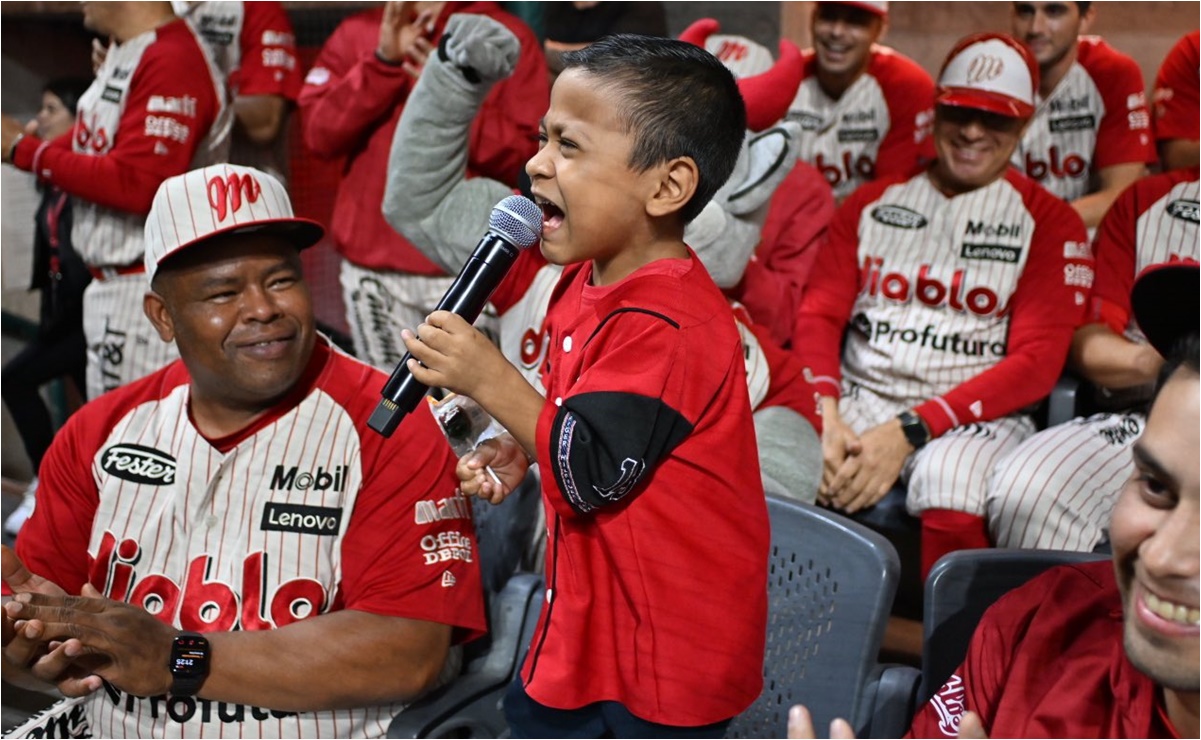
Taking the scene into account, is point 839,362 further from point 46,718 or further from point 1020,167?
point 46,718

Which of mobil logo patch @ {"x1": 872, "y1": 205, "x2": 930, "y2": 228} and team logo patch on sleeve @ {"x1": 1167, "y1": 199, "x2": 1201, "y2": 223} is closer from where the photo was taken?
team logo patch on sleeve @ {"x1": 1167, "y1": 199, "x2": 1201, "y2": 223}

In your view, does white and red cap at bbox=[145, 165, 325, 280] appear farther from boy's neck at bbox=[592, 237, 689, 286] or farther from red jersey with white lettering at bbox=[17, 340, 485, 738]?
boy's neck at bbox=[592, 237, 689, 286]

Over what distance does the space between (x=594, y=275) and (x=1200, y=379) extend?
630mm

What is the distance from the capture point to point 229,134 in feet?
11.4

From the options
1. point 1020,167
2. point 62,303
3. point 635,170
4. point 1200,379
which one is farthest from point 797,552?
point 62,303

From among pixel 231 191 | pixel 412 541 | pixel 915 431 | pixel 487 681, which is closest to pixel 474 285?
pixel 412 541

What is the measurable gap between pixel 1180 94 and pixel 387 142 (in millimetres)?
2131

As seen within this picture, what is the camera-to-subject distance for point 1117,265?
2.97 meters

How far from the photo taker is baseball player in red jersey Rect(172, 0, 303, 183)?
371 cm

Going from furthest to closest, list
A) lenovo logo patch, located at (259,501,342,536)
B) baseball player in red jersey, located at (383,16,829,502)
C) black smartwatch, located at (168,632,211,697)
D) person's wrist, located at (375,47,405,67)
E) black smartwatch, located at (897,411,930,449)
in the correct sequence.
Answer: person's wrist, located at (375,47,405,67) → black smartwatch, located at (897,411,930,449) → baseball player in red jersey, located at (383,16,829,502) → lenovo logo patch, located at (259,501,342,536) → black smartwatch, located at (168,632,211,697)

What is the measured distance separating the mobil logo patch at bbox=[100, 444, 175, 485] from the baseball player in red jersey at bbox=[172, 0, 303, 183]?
1982mm

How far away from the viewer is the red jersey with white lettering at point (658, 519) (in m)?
1.28

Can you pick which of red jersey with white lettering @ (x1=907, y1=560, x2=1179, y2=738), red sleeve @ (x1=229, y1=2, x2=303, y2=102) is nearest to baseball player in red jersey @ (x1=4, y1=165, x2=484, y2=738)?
red jersey with white lettering @ (x1=907, y1=560, x2=1179, y2=738)

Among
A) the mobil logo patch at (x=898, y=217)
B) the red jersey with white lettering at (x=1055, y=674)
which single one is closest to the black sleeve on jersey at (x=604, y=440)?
the red jersey with white lettering at (x=1055, y=674)
